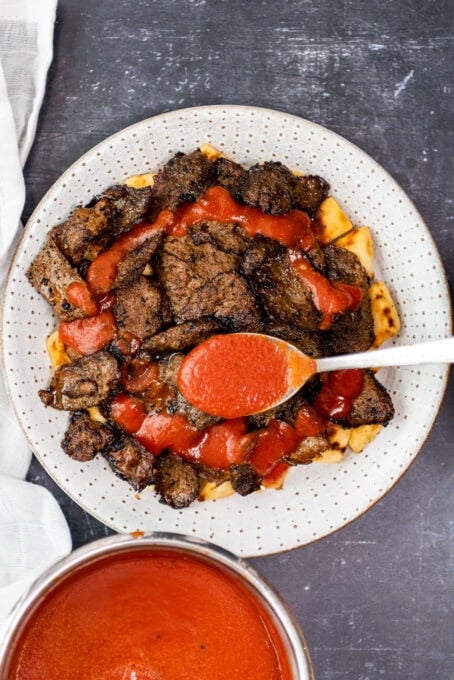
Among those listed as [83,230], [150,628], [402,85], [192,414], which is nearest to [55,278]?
[83,230]

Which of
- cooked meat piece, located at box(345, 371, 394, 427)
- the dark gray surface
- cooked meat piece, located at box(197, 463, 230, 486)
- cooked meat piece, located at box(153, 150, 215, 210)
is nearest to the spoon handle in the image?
cooked meat piece, located at box(345, 371, 394, 427)

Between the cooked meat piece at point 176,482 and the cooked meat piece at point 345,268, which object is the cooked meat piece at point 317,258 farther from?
the cooked meat piece at point 176,482

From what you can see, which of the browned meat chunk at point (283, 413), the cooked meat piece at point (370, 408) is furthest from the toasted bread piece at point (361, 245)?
the browned meat chunk at point (283, 413)

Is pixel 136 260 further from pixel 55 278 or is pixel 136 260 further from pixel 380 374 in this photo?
pixel 380 374

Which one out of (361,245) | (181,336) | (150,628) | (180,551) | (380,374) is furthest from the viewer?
(380,374)

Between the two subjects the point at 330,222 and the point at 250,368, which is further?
the point at 330,222

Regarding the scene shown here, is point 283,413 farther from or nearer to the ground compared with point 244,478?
farther from the ground

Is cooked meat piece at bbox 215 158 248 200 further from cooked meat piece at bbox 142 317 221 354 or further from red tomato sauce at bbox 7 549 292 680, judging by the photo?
red tomato sauce at bbox 7 549 292 680
